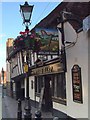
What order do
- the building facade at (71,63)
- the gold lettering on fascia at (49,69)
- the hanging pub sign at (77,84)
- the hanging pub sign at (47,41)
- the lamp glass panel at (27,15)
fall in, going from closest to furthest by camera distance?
the building facade at (71,63)
the hanging pub sign at (77,84)
the lamp glass panel at (27,15)
the gold lettering on fascia at (49,69)
the hanging pub sign at (47,41)

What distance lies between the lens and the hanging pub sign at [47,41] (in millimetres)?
15453

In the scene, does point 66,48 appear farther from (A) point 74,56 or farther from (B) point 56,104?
(B) point 56,104

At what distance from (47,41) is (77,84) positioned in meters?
3.63

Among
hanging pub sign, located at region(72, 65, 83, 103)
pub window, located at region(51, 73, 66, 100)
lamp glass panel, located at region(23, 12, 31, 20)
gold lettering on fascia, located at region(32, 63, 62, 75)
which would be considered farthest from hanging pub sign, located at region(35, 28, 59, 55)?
hanging pub sign, located at region(72, 65, 83, 103)

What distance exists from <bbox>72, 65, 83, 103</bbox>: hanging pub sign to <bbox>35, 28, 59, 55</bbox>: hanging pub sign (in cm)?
286

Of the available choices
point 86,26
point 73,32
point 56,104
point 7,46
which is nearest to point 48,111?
point 56,104

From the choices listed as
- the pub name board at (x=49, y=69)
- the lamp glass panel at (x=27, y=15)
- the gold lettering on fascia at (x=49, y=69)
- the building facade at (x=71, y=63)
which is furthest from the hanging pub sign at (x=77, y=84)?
the lamp glass panel at (x=27, y=15)

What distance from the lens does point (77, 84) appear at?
494 inches

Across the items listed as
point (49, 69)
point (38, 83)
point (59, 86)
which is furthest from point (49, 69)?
point (38, 83)

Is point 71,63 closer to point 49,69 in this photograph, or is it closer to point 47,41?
point 47,41

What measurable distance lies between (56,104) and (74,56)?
4.14 meters

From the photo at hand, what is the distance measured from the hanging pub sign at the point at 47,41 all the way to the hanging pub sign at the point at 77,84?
2860mm

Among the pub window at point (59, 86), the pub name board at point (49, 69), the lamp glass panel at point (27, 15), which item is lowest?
the pub window at point (59, 86)

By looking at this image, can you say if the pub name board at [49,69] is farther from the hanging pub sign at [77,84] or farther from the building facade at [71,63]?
the hanging pub sign at [77,84]
